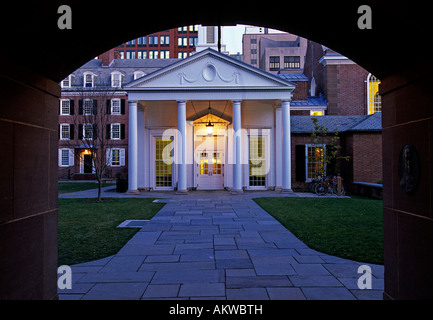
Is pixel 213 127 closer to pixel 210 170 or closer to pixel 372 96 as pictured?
pixel 210 170

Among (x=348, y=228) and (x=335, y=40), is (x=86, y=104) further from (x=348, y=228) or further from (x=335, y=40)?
(x=335, y=40)

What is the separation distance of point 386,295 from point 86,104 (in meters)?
16.6

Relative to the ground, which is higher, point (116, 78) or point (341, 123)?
point (116, 78)

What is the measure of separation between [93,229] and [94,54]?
623cm

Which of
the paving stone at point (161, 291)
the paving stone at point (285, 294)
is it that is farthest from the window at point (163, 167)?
the paving stone at point (285, 294)

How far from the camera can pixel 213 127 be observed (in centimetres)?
2172

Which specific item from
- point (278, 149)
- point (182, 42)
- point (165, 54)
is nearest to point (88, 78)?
point (278, 149)

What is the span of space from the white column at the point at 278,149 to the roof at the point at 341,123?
977mm

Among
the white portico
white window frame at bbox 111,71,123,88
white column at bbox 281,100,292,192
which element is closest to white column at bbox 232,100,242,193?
the white portico

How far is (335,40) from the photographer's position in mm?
3879

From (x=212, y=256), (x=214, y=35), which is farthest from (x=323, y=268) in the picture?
(x=214, y=35)

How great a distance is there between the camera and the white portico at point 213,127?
19.5 metres

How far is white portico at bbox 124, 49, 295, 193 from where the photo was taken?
769 inches

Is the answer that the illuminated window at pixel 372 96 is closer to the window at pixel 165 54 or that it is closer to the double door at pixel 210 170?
the double door at pixel 210 170
